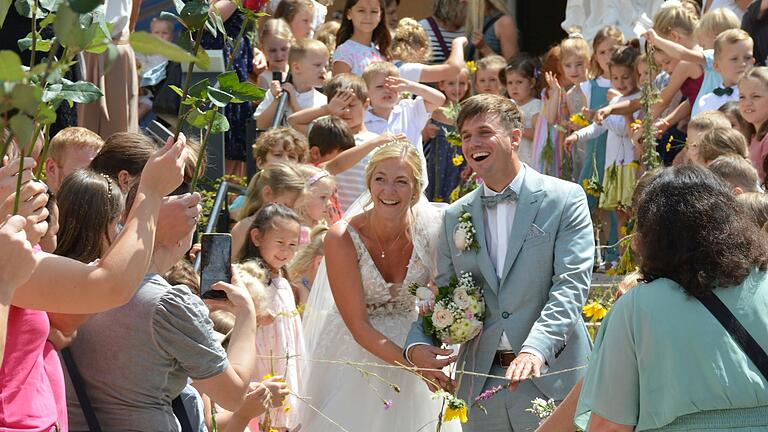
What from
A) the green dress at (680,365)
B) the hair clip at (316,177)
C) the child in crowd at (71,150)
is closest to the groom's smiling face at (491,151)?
the child in crowd at (71,150)

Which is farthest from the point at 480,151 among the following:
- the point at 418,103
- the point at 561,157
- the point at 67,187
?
the point at 561,157

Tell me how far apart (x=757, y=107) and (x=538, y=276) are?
→ 3.04 metres

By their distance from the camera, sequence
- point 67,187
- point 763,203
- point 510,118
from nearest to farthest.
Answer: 1. point 67,187
2. point 763,203
3. point 510,118

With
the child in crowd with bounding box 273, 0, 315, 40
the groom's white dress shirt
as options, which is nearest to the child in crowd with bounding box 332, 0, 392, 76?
the child in crowd with bounding box 273, 0, 315, 40

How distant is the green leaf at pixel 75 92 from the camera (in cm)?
245

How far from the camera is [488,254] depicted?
5.05 m

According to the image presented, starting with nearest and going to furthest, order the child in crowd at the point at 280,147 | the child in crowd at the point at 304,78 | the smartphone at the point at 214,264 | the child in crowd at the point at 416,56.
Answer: the smartphone at the point at 214,264
the child in crowd at the point at 280,147
the child in crowd at the point at 304,78
the child in crowd at the point at 416,56

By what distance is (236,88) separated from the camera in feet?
9.36

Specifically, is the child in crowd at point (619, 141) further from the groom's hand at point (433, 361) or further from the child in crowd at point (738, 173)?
the groom's hand at point (433, 361)

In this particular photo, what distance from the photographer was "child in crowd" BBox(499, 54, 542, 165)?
10.7 m

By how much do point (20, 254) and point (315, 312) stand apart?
12.3 feet

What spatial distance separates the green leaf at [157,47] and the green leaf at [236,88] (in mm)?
980

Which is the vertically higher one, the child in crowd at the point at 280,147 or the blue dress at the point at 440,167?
the child in crowd at the point at 280,147

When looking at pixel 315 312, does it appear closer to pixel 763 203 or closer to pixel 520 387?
pixel 520 387
